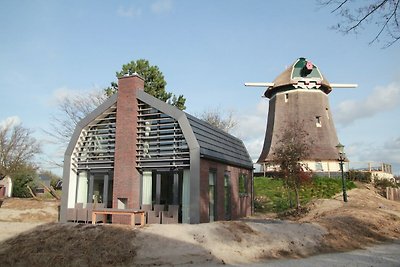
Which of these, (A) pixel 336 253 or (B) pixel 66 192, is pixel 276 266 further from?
(B) pixel 66 192

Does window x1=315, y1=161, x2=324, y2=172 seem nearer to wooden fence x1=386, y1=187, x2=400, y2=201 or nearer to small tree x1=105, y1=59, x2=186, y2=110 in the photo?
wooden fence x1=386, y1=187, x2=400, y2=201

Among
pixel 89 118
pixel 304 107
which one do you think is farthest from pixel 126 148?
pixel 304 107

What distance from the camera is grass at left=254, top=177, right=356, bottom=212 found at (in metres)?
25.2

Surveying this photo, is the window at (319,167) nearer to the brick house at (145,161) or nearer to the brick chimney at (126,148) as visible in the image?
the brick house at (145,161)

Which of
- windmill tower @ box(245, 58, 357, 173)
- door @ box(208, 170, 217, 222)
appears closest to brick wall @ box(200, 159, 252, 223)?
door @ box(208, 170, 217, 222)

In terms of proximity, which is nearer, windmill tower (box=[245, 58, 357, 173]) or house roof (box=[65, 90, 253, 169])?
house roof (box=[65, 90, 253, 169])

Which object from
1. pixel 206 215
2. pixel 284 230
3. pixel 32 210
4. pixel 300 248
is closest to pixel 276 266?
pixel 300 248

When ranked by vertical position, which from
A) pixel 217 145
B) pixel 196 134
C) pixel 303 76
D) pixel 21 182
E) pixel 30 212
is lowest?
pixel 30 212

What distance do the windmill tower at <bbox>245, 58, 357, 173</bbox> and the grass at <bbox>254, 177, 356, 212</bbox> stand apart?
5.77 metres

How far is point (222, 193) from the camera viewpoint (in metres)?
17.0

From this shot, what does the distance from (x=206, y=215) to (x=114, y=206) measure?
159 inches

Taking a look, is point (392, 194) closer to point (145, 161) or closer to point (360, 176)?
point (360, 176)

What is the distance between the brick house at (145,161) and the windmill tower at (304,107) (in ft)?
66.2

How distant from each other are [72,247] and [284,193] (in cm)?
2051
